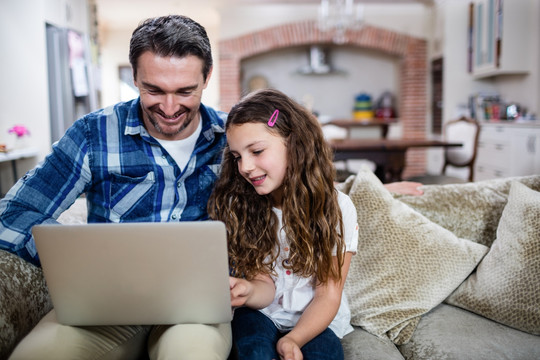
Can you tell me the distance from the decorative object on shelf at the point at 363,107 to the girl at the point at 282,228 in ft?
21.6

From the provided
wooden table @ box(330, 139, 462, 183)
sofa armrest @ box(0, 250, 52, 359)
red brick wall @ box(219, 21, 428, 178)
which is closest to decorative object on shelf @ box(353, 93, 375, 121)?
red brick wall @ box(219, 21, 428, 178)

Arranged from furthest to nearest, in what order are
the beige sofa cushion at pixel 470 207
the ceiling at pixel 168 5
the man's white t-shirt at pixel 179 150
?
the ceiling at pixel 168 5
the beige sofa cushion at pixel 470 207
the man's white t-shirt at pixel 179 150

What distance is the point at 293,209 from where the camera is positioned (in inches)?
48.9

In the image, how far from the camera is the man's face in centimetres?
134

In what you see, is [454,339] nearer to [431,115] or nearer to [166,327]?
[166,327]

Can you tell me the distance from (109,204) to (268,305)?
0.53 metres

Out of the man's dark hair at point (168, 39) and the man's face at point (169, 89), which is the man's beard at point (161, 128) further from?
the man's dark hair at point (168, 39)

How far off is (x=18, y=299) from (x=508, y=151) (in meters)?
4.79

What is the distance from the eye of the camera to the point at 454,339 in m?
1.33

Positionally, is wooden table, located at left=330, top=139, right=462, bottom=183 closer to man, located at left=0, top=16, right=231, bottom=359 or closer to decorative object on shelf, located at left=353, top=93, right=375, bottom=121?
man, located at left=0, top=16, right=231, bottom=359

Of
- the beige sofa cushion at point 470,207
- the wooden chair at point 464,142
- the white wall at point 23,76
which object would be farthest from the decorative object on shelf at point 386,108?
the beige sofa cushion at point 470,207

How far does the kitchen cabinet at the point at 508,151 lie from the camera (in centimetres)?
445

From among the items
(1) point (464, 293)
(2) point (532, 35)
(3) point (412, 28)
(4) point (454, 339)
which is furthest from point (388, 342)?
(3) point (412, 28)

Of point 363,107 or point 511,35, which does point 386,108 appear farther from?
point 511,35
